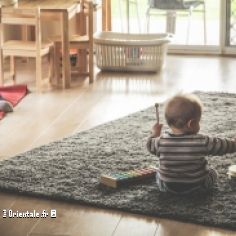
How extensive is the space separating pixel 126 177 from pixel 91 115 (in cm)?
131

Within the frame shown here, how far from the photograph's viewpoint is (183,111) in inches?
108

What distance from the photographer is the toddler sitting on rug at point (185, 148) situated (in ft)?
9.04

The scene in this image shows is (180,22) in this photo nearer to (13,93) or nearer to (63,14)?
(63,14)

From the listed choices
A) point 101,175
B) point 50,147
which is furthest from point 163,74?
point 101,175

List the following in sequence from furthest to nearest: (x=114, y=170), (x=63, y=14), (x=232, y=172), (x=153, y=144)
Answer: (x=63, y=14) < (x=114, y=170) < (x=232, y=172) < (x=153, y=144)

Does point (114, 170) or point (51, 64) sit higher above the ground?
point (51, 64)

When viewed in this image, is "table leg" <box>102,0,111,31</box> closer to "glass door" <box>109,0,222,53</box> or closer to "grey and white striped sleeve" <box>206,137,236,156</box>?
"glass door" <box>109,0,222,53</box>

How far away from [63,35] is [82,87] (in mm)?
421

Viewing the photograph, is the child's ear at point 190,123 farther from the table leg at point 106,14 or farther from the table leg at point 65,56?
the table leg at point 106,14

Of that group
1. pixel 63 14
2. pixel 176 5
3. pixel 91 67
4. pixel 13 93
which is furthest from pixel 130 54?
pixel 13 93

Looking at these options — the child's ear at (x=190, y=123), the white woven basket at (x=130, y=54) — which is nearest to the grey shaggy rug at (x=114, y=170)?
the child's ear at (x=190, y=123)

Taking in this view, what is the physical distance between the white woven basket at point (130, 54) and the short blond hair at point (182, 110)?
2.69 metres

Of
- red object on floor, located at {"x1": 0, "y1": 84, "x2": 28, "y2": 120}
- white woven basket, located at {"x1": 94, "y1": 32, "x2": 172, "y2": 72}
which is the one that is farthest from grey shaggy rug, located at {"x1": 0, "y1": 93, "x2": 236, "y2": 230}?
white woven basket, located at {"x1": 94, "y1": 32, "x2": 172, "y2": 72}

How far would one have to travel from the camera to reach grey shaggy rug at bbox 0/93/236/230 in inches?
105
